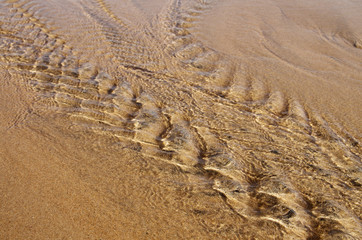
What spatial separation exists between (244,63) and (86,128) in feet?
6.73

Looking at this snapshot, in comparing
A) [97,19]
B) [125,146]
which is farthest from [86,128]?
[97,19]

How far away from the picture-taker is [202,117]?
2.61 m

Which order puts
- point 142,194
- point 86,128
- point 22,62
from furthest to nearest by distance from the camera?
point 22,62
point 86,128
point 142,194

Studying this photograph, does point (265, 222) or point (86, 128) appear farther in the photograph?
point (86, 128)

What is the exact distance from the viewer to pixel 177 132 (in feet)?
7.93

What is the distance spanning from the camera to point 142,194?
1.89 meters

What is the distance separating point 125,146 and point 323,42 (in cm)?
336

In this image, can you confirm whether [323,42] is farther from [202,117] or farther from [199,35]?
[202,117]

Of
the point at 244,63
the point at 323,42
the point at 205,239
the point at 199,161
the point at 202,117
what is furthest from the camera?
the point at 323,42

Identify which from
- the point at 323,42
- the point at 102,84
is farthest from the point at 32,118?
the point at 323,42

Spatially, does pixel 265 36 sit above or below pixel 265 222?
above

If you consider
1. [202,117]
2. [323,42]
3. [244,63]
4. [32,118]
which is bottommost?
[32,118]

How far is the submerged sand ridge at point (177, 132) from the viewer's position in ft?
5.78

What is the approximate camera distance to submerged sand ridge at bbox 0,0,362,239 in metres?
1.76
